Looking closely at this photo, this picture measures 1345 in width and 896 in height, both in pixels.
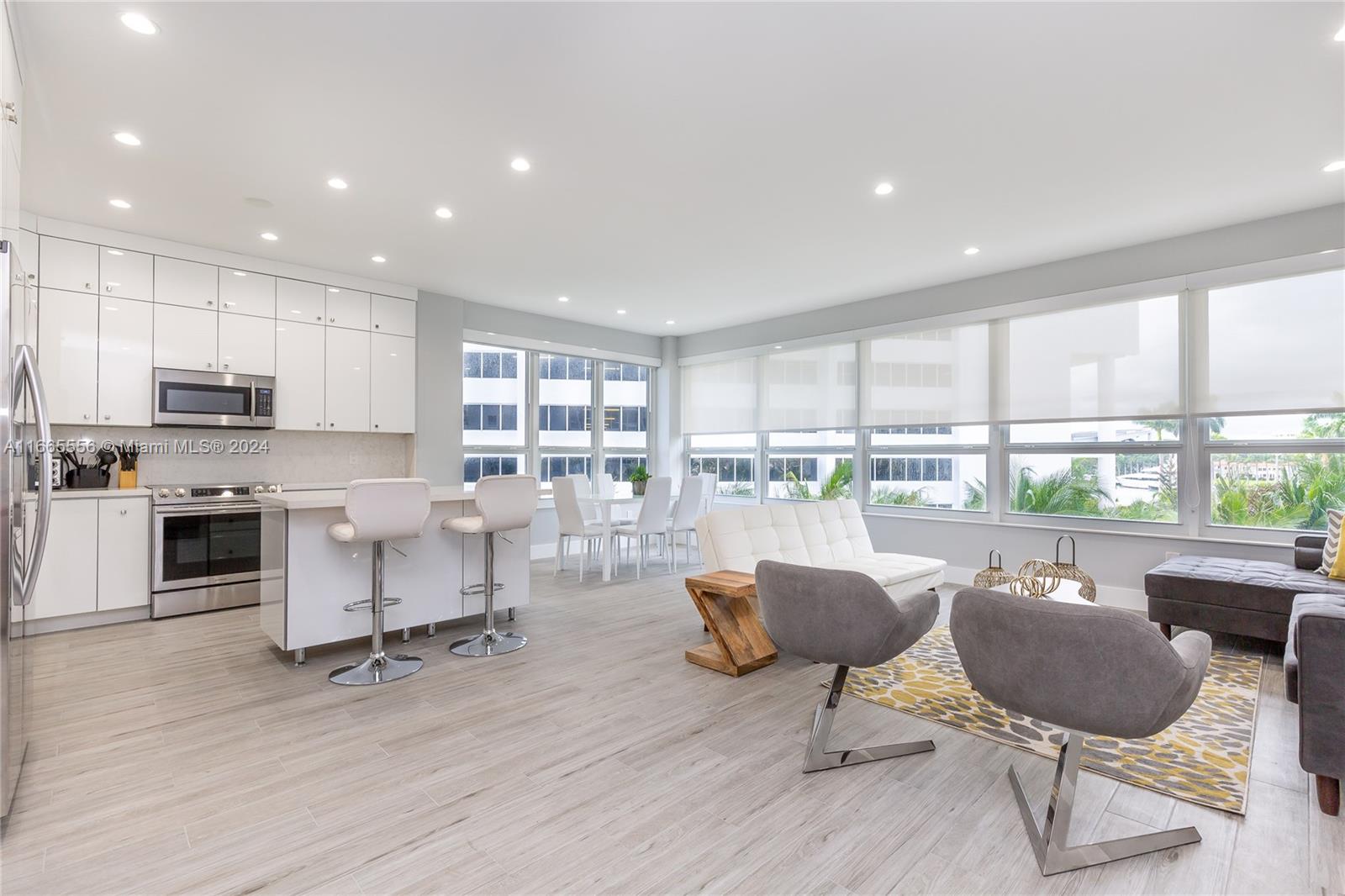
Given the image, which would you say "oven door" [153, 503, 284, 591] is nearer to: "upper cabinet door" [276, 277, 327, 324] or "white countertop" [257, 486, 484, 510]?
"white countertop" [257, 486, 484, 510]

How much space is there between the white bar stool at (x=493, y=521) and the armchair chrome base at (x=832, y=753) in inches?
78.1

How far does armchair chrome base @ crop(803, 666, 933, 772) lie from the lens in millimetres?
2375

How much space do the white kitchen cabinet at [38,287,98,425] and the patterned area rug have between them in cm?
538

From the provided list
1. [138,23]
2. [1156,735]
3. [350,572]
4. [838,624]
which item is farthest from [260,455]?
[1156,735]

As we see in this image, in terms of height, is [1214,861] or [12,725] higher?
[12,725]

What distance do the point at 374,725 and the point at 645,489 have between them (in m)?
3.62

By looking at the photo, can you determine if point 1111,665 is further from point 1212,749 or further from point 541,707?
point 541,707

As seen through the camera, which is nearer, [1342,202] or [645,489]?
[1342,202]

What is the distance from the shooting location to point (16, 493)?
2199 millimetres

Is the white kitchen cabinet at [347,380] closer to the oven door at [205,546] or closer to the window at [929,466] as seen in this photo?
the oven door at [205,546]

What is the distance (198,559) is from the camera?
4.72 metres

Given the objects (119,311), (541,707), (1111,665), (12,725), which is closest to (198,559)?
(119,311)

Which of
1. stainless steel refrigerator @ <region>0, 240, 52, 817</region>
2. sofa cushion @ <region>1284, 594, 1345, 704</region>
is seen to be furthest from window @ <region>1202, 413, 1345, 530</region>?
stainless steel refrigerator @ <region>0, 240, 52, 817</region>

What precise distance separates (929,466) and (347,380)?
5.43 meters
